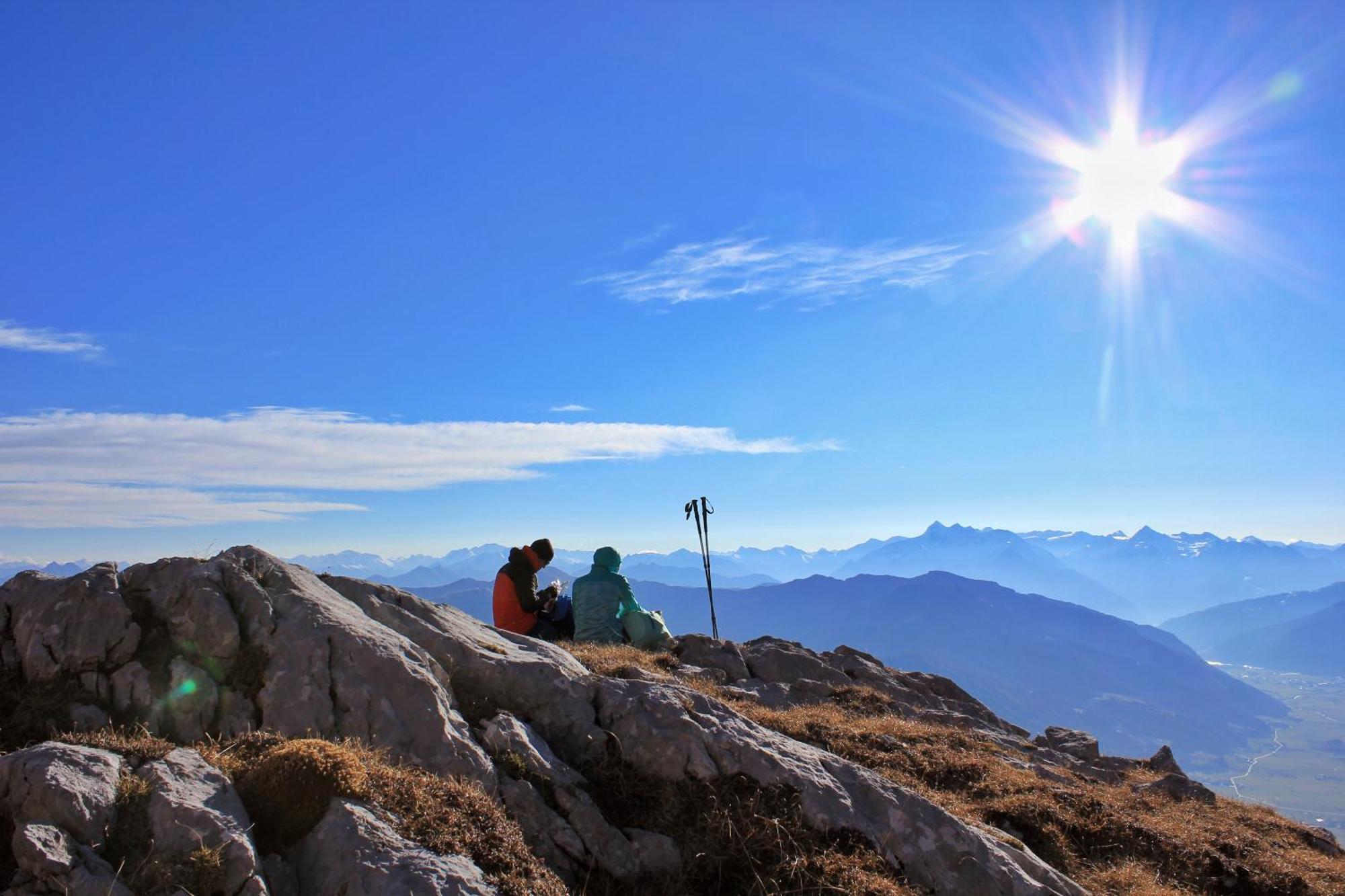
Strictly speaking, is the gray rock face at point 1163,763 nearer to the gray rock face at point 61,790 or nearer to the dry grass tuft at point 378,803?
the dry grass tuft at point 378,803

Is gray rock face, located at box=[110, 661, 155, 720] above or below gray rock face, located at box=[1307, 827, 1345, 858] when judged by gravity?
above

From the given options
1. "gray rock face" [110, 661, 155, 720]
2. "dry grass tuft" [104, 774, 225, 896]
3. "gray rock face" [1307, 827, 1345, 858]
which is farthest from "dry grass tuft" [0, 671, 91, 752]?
"gray rock face" [1307, 827, 1345, 858]

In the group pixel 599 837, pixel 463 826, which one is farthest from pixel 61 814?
pixel 599 837

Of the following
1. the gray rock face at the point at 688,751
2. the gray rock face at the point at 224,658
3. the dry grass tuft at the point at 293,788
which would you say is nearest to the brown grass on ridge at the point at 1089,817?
the gray rock face at the point at 688,751

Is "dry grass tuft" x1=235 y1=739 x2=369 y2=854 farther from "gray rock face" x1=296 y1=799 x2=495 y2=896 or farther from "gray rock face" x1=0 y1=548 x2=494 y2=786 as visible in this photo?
"gray rock face" x1=0 y1=548 x2=494 y2=786

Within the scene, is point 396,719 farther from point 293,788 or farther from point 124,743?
point 124,743

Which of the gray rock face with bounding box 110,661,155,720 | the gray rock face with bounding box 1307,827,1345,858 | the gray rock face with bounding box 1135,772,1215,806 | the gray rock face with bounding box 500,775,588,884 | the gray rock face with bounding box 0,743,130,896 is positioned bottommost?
the gray rock face with bounding box 1307,827,1345,858

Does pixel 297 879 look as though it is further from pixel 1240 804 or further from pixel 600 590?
pixel 1240 804

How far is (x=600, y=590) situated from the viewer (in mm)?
19016

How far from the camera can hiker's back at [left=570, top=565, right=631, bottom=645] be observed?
18.6m

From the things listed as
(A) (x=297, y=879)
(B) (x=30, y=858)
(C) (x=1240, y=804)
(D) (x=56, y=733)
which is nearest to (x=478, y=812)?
(A) (x=297, y=879)

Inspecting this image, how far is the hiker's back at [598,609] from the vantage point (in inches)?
734

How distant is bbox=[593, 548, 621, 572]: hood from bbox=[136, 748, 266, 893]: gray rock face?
45.7 ft

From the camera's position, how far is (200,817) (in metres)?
5.48
